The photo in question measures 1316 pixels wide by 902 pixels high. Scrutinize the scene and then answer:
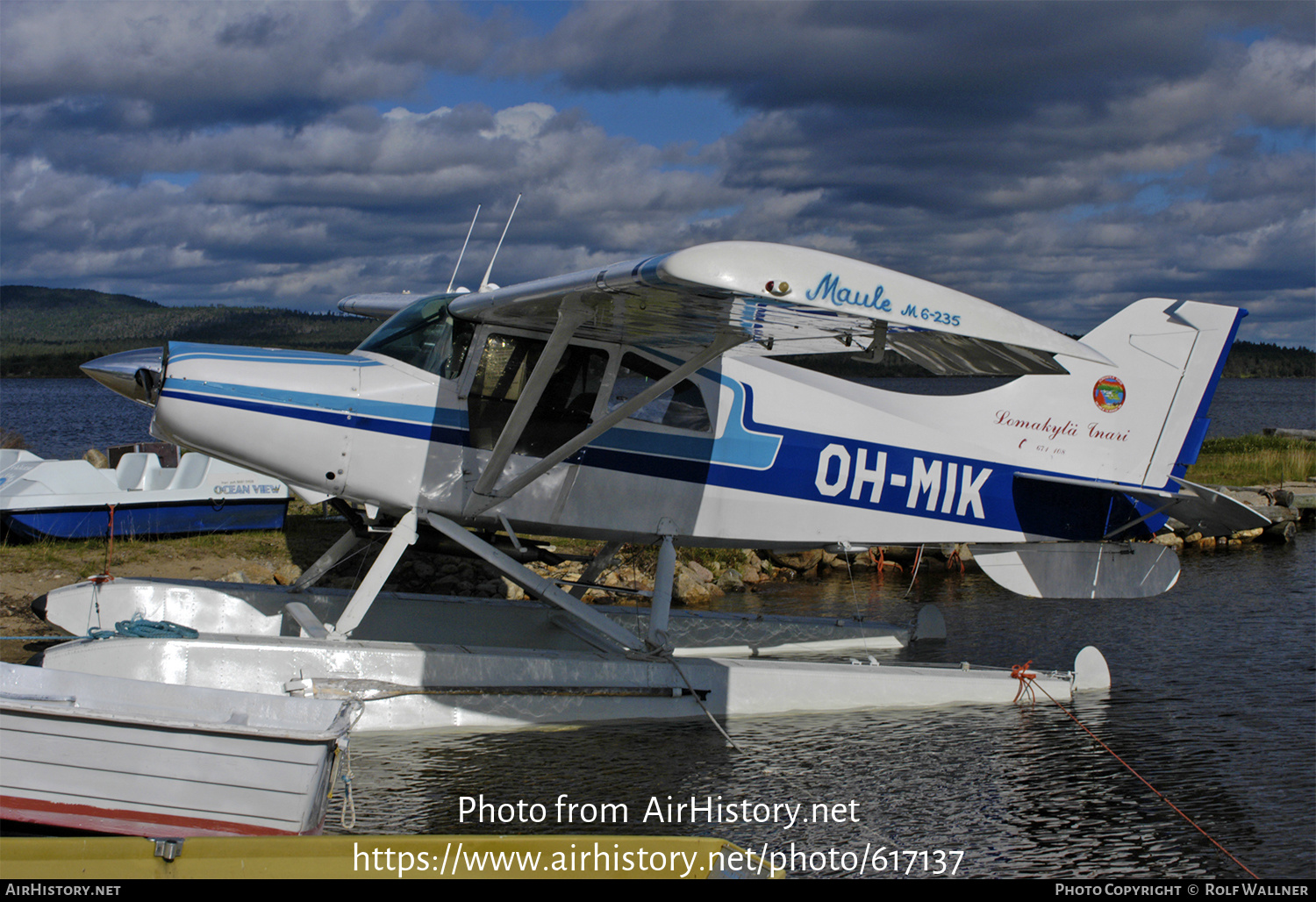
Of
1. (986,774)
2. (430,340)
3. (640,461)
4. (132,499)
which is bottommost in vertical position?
(986,774)

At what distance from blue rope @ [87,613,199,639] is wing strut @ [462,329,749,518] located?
200 cm

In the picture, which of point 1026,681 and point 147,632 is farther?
point 1026,681

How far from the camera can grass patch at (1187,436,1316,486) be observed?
2226 centimetres

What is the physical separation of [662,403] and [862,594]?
640 centimetres

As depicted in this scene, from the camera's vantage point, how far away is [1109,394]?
28.7 feet

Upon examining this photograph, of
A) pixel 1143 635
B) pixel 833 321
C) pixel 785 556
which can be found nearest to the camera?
pixel 833 321

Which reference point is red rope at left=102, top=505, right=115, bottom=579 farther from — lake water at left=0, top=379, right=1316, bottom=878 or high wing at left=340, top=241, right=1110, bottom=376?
→ high wing at left=340, top=241, right=1110, bottom=376

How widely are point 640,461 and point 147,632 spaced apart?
359cm

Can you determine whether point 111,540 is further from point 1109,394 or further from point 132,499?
point 1109,394

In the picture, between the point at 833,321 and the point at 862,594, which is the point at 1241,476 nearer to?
the point at 862,594

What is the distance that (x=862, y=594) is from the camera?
518 inches

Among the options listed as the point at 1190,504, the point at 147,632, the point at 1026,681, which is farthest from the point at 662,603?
the point at 1190,504

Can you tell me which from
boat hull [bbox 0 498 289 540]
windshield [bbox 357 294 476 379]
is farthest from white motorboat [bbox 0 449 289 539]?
windshield [bbox 357 294 476 379]

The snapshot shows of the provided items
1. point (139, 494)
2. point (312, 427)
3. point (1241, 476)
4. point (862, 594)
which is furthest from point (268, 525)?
point (1241, 476)
